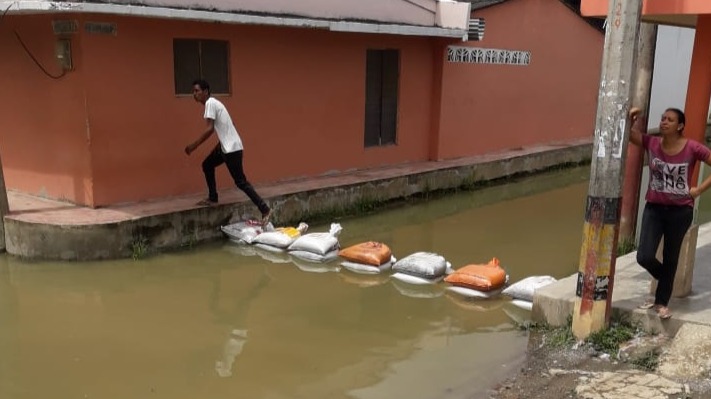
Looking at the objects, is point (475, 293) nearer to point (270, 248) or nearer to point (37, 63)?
point (270, 248)

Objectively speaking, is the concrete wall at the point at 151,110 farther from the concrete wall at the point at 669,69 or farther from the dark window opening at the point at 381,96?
the concrete wall at the point at 669,69

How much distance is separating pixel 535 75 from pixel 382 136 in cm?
473

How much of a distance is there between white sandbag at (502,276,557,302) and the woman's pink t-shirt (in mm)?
1499

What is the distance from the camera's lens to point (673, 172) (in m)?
4.36

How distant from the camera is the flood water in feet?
14.1

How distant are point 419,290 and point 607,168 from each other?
232 cm

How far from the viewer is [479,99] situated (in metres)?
12.4

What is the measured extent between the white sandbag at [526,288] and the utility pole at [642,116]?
1412 mm

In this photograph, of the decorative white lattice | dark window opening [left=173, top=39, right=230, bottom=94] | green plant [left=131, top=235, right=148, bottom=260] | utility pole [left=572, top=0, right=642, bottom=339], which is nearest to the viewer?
utility pole [left=572, top=0, right=642, bottom=339]

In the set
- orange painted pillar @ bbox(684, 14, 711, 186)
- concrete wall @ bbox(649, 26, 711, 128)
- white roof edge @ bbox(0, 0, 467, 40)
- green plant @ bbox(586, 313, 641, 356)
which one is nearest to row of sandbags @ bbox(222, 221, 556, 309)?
green plant @ bbox(586, 313, 641, 356)

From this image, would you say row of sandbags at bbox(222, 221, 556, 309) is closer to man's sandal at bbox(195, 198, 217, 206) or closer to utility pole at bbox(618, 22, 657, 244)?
man's sandal at bbox(195, 198, 217, 206)

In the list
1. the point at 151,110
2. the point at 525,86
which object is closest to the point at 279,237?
the point at 151,110

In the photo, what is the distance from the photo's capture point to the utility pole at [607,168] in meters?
4.17

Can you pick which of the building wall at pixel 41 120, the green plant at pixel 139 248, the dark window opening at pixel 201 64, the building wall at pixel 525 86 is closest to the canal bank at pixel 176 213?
the green plant at pixel 139 248
